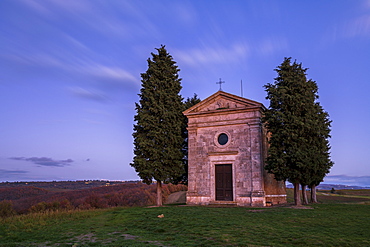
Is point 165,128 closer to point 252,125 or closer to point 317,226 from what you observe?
point 252,125

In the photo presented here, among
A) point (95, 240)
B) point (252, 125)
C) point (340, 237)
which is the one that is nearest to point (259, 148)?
point (252, 125)

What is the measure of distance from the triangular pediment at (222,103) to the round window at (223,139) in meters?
2.26

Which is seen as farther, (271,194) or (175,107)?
(175,107)

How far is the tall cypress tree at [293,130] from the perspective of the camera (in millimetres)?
19844

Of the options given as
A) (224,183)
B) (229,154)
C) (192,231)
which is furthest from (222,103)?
(192,231)

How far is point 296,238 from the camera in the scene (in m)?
9.62

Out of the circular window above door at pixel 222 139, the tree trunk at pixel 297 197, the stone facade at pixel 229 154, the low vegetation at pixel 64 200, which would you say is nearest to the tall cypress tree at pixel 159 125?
the stone facade at pixel 229 154

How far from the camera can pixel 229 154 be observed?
913 inches

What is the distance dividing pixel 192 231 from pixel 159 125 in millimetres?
13651

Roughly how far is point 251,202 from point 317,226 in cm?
955

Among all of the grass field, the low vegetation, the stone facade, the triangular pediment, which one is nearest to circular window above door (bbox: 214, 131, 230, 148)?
the stone facade

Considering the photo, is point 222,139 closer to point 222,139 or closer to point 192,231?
point 222,139

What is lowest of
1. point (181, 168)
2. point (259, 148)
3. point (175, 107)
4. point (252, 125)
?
point (181, 168)

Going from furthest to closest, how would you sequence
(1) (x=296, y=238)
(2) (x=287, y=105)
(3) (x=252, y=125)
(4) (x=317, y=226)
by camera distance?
(3) (x=252, y=125)
(2) (x=287, y=105)
(4) (x=317, y=226)
(1) (x=296, y=238)
